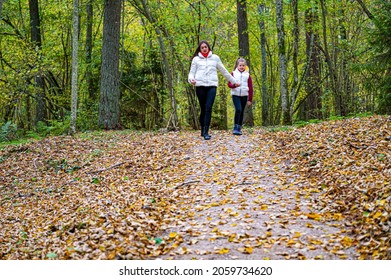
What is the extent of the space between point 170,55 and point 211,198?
10980 millimetres

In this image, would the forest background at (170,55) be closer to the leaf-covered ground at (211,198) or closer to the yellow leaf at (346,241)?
the leaf-covered ground at (211,198)

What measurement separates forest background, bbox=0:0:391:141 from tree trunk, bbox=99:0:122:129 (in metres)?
0.03

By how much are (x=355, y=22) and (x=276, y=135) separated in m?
9.22

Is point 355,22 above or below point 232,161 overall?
above

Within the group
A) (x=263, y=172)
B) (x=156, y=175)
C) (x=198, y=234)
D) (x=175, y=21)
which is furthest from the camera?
(x=175, y=21)

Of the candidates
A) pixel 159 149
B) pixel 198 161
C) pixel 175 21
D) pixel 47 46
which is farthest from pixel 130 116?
pixel 198 161

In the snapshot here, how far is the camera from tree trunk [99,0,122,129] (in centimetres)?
1488

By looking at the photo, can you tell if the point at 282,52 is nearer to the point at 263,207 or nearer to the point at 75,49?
the point at 75,49

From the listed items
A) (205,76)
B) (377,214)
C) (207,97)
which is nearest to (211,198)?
(377,214)

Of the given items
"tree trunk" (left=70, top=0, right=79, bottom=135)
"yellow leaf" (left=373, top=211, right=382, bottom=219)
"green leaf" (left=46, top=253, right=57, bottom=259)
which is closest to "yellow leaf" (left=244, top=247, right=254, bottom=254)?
"yellow leaf" (left=373, top=211, right=382, bottom=219)

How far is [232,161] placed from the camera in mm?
8906

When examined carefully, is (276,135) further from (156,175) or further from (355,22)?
(355,22)

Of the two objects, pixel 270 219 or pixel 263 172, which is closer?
pixel 270 219

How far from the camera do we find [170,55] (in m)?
16.9
